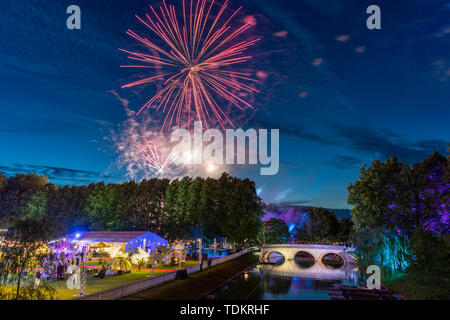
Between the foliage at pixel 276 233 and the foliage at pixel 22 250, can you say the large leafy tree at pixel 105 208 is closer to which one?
the foliage at pixel 22 250

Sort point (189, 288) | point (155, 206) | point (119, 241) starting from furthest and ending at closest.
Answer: point (155, 206) < point (119, 241) < point (189, 288)

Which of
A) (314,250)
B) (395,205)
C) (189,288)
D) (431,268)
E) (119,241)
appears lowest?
(314,250)

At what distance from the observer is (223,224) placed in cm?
6988

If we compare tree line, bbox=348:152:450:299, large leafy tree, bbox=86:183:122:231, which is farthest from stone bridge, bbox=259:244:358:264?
large leafy tree, bbox=86:183:122:231

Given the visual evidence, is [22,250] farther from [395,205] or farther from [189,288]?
[395,205]

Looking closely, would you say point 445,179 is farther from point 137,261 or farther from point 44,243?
point 44,243

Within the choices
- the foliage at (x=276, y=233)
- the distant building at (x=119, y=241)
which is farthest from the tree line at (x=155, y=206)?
the foliage at (x=276, y=233)

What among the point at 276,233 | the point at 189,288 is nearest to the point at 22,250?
the point at 189,288

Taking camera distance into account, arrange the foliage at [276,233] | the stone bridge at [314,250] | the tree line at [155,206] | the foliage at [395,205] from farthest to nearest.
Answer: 1. the foliage at [276,233]
2. the stone bridge at [314,250]
3. the tree line at [155,206]
4. the foliage at [395,205]

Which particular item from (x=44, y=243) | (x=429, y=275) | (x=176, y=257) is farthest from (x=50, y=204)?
(x=429, y=275)

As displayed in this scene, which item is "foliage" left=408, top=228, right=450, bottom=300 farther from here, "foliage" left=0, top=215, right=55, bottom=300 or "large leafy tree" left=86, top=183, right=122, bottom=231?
"large leafy tree" left=86, top=183, right=122, bottom=231

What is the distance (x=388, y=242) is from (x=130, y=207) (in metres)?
60.2

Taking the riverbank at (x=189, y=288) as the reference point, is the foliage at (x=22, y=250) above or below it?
above

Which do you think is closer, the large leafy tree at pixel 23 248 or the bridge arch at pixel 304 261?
the large leafy tree at pixel 23 248
